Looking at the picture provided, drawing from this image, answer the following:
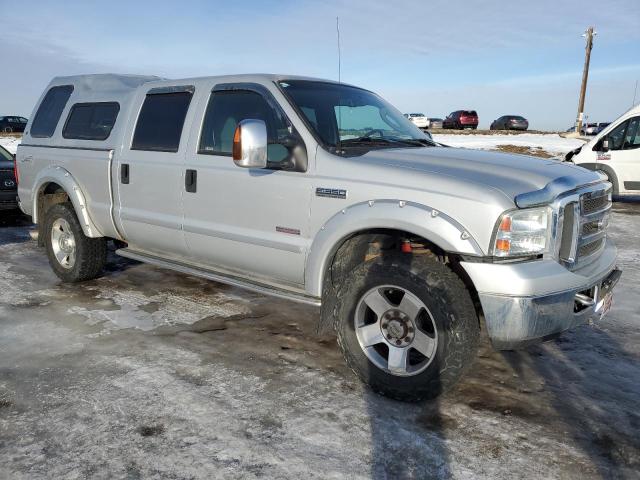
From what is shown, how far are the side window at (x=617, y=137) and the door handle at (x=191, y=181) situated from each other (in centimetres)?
1018

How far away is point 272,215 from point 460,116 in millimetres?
38494

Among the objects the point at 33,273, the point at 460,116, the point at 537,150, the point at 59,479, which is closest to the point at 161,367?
the point at 59,479

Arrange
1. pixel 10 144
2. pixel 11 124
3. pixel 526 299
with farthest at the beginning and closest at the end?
pixel 11 124 < pixel 10 144 < pixel 526 299

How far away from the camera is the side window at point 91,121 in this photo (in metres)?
5.15

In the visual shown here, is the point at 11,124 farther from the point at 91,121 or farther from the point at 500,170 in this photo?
the point at 500,170

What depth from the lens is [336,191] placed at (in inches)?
137

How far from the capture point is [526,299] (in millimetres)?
2863

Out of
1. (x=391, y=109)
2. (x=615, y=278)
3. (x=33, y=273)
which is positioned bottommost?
(x=33, y=273)

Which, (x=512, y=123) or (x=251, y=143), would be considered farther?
(x=512, y=123)

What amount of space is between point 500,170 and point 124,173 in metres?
3.24

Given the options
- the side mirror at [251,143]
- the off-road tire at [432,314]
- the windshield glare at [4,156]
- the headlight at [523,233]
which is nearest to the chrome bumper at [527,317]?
the off-road tire at [432,314]

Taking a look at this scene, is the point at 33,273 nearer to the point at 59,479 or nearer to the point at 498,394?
the point at 59,479

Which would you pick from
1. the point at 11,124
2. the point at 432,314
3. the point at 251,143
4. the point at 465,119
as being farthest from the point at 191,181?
the point at 465,119

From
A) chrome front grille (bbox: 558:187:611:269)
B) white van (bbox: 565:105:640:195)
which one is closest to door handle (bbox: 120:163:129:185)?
chrome front grille (bbox: 558:187:611:269)
